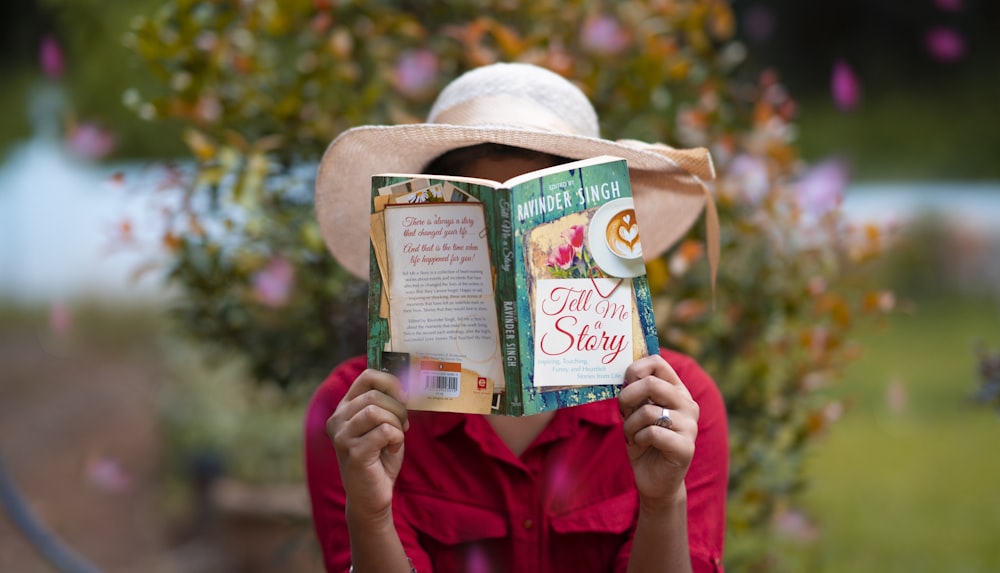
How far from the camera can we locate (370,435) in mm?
1329

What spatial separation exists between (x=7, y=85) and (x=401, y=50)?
833 cm

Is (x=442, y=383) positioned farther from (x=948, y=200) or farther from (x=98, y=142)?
(x=948, y=200)

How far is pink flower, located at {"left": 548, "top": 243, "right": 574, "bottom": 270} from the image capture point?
1293 mm

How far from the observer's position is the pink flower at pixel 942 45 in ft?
26.4

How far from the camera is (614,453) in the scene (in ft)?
5.48

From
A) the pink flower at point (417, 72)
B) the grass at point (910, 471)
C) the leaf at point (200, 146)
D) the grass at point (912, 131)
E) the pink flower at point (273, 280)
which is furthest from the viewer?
the grass at point (912, 131)

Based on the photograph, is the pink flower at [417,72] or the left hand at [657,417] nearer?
the left hand at [657,417]

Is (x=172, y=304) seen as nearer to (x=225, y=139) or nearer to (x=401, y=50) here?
(x=225, y=139)

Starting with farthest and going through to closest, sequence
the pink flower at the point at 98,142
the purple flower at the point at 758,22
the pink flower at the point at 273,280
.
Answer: the purple flower at the point at 758,22 → the pink flower at the point at 98,142 → the pink flower at the point at 273,280

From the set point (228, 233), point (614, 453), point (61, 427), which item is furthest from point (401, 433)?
point (61, 427)

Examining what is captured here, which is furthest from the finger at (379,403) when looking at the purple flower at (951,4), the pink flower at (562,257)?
the purple flower at (951,4)

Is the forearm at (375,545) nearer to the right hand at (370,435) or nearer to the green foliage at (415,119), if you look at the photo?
the right hand at (370,435)

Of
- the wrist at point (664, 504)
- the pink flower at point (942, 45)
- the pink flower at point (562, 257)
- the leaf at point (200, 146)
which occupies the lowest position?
the wrist at point (664, 504)

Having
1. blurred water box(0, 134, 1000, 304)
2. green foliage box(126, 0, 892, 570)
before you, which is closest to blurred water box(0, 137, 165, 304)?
blurred water box(0, 134, 1000, 304)
